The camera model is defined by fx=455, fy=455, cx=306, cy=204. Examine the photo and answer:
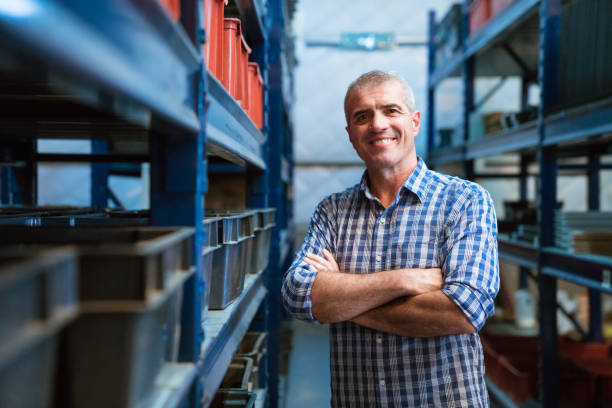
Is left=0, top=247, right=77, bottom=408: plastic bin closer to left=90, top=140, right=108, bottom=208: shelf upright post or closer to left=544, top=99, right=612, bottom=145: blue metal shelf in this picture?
left=544, top=99, right=612, bottom=145: blue metal shelf

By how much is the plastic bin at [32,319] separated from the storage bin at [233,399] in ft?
3.27

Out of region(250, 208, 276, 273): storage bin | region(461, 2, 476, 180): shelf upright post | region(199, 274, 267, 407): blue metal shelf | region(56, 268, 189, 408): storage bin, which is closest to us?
region(56, 268, 189, 408): storage bin

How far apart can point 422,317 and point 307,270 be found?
1.24ft

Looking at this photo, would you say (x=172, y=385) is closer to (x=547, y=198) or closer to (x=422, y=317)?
(x=422, y=317)

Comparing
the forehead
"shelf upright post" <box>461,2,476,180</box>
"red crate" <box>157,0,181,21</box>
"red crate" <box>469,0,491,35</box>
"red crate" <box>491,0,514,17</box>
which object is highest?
"red crate" <box>469,0,491,35</box>

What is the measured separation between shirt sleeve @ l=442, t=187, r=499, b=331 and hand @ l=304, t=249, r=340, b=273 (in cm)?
35

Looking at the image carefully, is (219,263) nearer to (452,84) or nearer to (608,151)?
(608,151)

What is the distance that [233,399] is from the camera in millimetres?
1447

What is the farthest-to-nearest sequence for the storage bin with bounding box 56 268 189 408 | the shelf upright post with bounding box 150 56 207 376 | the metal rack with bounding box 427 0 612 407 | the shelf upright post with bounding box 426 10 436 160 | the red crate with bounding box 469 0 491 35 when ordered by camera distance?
1. the shelf upright post with bounding box 426 10 436 160
2. the red crate with bounding box 469 0 491 35
3. the metal rack with bounding box 427 0 612 407
4. the shelf upright post with bounding box 150 56 207 376
5. the storage bin with bounding box 56 268 189 408

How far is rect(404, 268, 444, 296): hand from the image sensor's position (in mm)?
1303

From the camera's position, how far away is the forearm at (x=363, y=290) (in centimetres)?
130

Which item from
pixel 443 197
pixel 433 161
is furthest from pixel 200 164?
pixel 433 161

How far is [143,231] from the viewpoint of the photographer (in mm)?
833

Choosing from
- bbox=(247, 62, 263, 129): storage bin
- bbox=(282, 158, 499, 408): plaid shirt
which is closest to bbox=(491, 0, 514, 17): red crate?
bbox=(247, 62, 263, 129): storage bin
